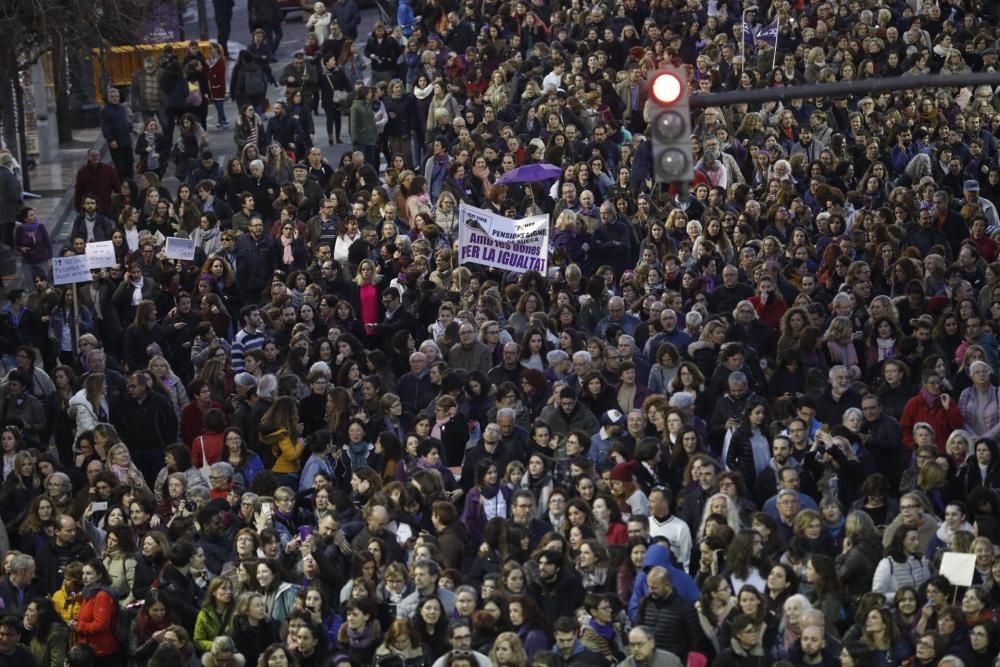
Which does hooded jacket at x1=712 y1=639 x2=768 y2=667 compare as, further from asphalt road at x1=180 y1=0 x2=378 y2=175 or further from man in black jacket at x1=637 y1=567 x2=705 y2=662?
asphalt road at x1=180 y1=0 x2=378 y2=175

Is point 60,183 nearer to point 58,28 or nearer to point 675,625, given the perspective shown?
point 58,28

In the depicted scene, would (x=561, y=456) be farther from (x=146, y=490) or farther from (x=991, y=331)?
(x=991, y=331)

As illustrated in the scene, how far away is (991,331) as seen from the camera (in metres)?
22.9

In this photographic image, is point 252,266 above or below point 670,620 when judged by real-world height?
below

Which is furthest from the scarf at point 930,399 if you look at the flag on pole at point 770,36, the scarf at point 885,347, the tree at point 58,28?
the flag on pole at point 770,36

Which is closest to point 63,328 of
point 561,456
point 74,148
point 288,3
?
point 561,456

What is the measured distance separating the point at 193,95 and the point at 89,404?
12572mm

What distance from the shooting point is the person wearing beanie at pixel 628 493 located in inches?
755

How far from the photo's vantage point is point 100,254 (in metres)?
24.5

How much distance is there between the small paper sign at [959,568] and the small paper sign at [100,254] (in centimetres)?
1056

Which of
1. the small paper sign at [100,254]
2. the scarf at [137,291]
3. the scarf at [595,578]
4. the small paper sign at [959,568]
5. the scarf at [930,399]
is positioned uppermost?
the small paper sign at [959,568]

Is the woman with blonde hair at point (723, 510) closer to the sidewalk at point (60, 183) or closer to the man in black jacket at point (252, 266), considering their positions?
the man in black jacket at point (252, 266)

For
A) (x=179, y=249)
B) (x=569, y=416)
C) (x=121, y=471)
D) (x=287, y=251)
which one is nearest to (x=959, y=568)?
(x=569, y=416)

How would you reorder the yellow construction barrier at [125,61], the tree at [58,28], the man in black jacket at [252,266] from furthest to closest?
the yellow construction barrier at [125,61], the tree at [58,28], the man in black jacket at [252,266]
